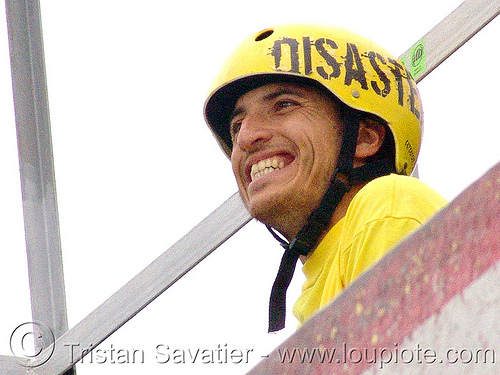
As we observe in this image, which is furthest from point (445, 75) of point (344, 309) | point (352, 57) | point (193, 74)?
point (344, 309)

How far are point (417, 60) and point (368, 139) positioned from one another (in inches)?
31.6

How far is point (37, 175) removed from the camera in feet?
14.5

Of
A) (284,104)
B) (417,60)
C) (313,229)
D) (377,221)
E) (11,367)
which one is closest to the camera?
(377,221)

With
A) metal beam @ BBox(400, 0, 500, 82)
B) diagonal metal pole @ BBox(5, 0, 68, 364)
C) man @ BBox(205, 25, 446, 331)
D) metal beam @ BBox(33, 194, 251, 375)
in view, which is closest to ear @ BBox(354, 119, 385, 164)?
man @ BBox(205, 25, 446, 331)

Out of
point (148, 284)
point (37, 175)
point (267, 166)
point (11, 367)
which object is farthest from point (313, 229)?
point (11, 367)

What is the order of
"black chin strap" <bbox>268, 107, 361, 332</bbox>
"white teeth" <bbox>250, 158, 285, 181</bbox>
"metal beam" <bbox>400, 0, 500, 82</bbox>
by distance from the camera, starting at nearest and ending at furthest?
1. "black chin strap" <bbox>268, 107, 361, 332</bbox>
2. "white teeth" <bbox>250, 158, 285, 181</bbox>
3. "metal beam" <bbox>400, 0, 500, 82</bbox>

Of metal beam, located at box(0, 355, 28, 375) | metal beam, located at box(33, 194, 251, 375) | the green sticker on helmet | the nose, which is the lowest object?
metal beam, located at box(0, 355, 28, 375)

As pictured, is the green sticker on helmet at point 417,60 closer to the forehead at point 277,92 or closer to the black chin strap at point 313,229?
the forehead at point 277,92

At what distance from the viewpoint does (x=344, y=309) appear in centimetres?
80

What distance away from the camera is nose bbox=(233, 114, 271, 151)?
2.59m

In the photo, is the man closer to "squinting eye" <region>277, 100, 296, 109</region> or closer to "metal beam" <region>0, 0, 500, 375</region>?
"squinting eye" <region>277, 100, 296, 109</region>

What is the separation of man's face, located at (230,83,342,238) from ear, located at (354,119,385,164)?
0.06m

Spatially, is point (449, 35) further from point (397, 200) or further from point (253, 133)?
point (397, 200)

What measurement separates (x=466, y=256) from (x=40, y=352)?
3856 mm
